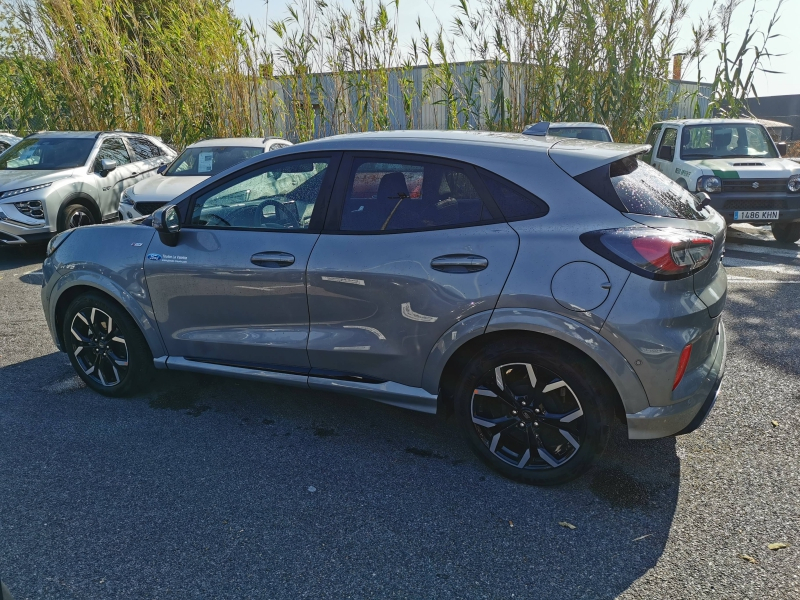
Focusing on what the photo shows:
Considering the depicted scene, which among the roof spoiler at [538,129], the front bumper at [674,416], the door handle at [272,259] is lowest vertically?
the front bumper at [674,416]

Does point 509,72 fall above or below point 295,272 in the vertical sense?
above

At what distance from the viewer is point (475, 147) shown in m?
3.48

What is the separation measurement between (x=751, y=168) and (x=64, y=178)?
29.8 feet

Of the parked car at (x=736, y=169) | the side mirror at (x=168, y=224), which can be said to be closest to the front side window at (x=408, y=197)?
the side mirror at (x=168, y=224)

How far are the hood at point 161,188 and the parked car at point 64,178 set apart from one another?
110 cm

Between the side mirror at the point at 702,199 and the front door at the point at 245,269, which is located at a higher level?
the side mirror at the point at 702,199

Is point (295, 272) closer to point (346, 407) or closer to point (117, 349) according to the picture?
point (346, 407)

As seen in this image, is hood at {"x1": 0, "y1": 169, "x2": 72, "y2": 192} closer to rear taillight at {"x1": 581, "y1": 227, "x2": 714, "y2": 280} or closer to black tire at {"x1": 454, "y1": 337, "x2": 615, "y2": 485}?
black tire at {"x1": 454, "y1": 337, "x2": 615, "y2": 485}

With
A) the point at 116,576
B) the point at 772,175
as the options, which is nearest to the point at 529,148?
the point at 116,576

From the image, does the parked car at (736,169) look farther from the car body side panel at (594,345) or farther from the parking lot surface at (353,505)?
the car body side panel at (594,345)

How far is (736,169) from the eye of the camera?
9211 mm

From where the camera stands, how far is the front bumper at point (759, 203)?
9055 millimetres

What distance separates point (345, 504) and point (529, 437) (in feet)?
3.05

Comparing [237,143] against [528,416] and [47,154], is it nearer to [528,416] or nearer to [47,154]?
[47,154]
